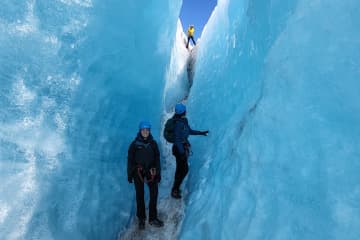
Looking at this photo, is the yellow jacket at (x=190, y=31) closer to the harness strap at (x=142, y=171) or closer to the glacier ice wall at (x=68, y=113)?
the glacier ice wall at (x=68, y=113)

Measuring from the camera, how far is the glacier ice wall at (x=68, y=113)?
14.6ft

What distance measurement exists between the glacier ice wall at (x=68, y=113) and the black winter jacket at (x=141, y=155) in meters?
0.80

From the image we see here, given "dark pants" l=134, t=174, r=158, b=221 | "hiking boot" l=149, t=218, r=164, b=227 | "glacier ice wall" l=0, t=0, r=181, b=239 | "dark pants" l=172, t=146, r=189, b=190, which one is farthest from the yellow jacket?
"hiking boot" l=149, t=218, r=164, b=227

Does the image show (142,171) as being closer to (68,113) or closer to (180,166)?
(180,166)

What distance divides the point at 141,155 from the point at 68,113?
1.28 metres

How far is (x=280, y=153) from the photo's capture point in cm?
390

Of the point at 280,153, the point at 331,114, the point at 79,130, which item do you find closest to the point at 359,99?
the point at 331,114

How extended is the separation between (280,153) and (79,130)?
9.94ft

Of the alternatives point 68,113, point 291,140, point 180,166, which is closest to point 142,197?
point 180,166

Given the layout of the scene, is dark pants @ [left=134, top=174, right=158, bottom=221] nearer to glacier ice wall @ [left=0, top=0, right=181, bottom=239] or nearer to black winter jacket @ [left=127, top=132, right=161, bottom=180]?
black winter jacket @ [left=127, top=132, right=161, bottom=180]

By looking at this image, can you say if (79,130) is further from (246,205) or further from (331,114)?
(331,114)

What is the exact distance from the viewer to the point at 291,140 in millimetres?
3807

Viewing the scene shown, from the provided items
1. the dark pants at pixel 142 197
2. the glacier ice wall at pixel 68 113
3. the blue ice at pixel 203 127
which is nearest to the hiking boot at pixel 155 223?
the dark pants at pixel 142 197

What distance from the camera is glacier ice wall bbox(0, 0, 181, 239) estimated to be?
4.45 metres
